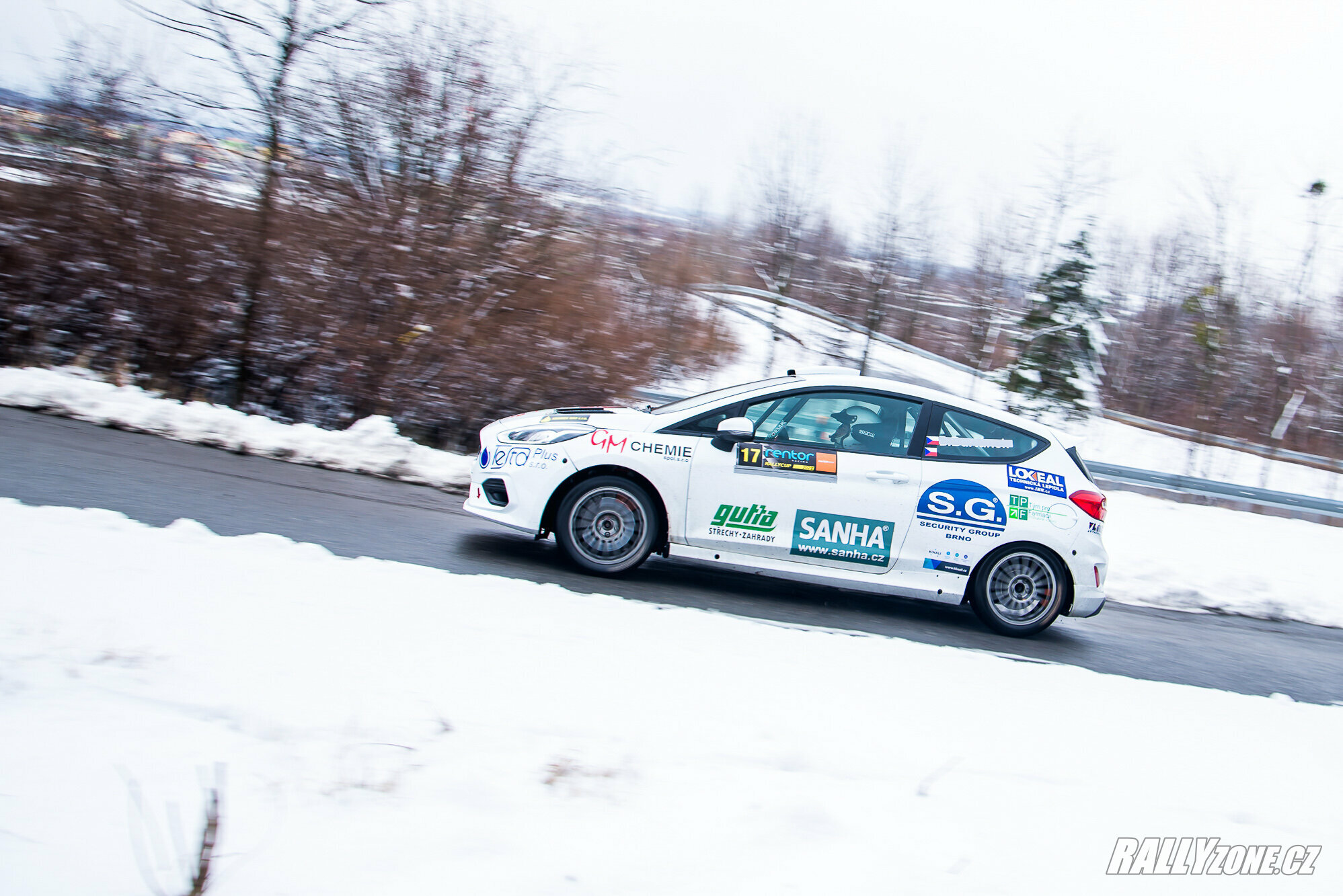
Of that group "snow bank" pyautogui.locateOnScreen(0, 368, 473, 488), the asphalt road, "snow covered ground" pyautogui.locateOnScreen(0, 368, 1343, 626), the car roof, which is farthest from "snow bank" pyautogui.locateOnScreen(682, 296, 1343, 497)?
the car roof

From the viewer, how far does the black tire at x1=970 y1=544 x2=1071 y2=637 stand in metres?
6.81

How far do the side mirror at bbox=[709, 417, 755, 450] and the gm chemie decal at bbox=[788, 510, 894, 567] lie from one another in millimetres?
686

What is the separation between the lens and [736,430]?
6469 mm

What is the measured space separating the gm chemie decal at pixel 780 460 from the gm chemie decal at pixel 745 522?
1.02 feet

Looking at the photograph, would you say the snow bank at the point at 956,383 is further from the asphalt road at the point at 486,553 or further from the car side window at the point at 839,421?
the car side window at the point at 839,421

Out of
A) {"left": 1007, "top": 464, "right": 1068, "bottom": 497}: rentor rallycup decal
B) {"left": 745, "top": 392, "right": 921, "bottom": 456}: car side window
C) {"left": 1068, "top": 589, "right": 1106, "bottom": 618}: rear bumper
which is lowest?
{"left": 1068, "top": 589, "right": 1106, "bottom": 618}: rear bumper

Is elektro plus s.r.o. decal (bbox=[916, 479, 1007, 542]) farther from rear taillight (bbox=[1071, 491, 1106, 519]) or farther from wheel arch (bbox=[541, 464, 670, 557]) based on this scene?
wheel arch (bbox=[541, 464, 670, 557])

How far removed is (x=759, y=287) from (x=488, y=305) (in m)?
13.7

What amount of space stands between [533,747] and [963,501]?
13.7 feet

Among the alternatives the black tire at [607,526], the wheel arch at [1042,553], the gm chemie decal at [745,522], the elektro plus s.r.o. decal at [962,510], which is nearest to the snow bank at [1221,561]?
the wheel arch at [1042,553]

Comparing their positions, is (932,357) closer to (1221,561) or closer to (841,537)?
(1221,561)

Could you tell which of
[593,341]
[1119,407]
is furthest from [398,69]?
[1119,407]

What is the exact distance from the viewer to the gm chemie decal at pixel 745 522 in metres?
6.49

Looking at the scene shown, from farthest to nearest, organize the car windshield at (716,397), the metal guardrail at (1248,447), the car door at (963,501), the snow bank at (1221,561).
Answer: the metal guardrail at (1248,447) < the snow bank at (1221,561) < the car windshield at (716,397) < the car door at (963,501)
